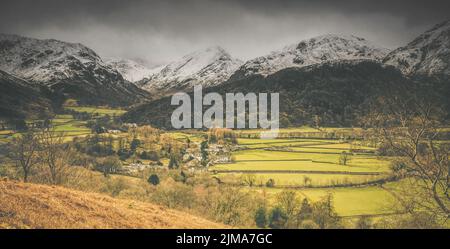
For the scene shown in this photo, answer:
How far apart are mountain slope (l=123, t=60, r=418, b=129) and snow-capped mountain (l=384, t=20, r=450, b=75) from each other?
1112 cm

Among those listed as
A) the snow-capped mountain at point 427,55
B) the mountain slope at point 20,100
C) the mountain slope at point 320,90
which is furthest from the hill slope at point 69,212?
the snow-capped mountain at point 427,55

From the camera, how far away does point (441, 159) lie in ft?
48.7

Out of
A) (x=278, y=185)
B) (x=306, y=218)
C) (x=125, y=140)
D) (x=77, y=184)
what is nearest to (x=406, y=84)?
(x=125, y=140)

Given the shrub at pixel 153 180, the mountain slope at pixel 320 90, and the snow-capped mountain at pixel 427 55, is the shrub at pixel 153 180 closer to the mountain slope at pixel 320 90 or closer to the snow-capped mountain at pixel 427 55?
the mountain slope at pixel 320 90

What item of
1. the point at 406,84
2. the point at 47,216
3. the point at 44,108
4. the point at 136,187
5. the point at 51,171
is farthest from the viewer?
the point at 406,84

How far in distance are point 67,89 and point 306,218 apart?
149510 millimetres

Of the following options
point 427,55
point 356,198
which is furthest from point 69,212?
point 427,55

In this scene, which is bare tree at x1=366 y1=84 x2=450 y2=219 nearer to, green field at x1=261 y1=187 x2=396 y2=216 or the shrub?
green field at x1=261 y1=187 x2=396 y2=216

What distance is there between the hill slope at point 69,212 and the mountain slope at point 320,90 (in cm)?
9071

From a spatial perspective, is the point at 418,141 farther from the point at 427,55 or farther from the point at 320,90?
the point at 427,55

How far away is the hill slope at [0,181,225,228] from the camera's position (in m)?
12.5

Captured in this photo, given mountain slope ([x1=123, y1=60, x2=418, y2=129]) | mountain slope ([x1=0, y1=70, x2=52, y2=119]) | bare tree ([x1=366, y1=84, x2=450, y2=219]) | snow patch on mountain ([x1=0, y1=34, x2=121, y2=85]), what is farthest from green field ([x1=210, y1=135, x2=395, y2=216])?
snow patch on mountain ([x1=0, y1=34, x2=121, y2=85])
